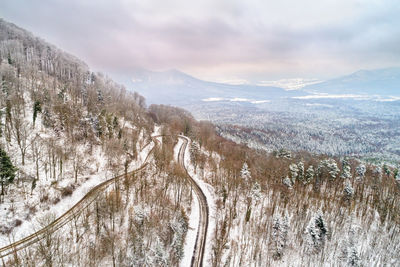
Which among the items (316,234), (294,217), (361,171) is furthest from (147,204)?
(361,171)

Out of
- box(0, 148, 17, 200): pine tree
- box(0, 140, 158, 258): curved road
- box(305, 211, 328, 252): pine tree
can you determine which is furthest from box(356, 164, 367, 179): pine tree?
box(0, 148, 17, 200): pine tree

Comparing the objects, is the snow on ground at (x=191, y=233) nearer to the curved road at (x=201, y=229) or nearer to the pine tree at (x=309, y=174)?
the curved road at (x=201, y=229)

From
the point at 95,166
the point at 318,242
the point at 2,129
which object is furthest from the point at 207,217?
the point at 2,129

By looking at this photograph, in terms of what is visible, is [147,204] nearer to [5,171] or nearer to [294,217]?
[5,171]

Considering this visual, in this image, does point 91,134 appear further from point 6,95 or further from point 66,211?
point 66,211

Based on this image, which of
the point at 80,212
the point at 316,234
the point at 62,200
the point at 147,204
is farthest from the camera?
the point at 147,204

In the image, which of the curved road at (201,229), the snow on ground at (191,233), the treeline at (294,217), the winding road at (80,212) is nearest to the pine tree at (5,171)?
the winding road at (80,212)
